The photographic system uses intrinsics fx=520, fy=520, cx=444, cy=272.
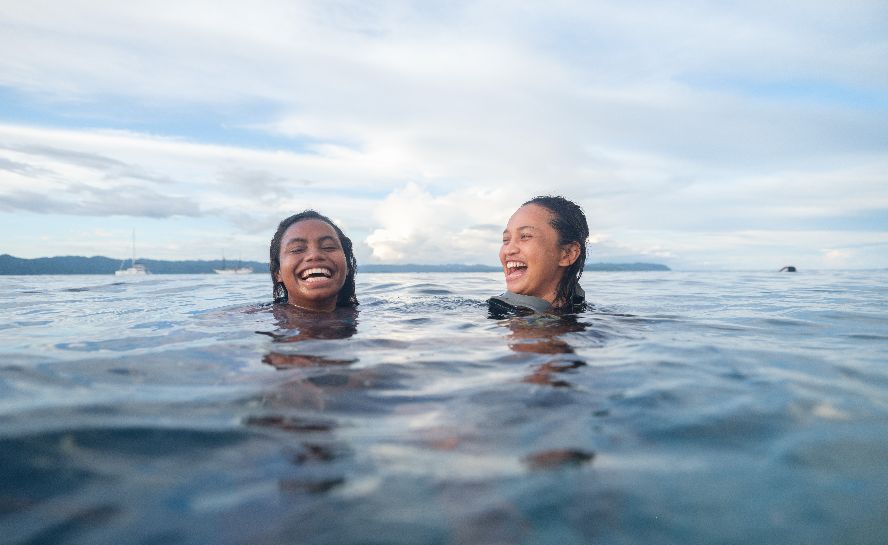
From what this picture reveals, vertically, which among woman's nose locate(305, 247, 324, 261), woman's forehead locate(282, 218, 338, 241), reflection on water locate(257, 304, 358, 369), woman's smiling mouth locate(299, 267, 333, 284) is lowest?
reflection on water locate(257, 304, 358, 369)

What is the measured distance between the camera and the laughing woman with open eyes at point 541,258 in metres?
6.93

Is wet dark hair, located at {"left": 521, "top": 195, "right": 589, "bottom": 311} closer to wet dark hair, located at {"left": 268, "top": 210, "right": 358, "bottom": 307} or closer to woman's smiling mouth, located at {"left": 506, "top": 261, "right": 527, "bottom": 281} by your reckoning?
woman's smiling mouth, located at {"left": 506, "top": 261, "right": 527, "bottom": 281}

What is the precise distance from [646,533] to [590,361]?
226cm

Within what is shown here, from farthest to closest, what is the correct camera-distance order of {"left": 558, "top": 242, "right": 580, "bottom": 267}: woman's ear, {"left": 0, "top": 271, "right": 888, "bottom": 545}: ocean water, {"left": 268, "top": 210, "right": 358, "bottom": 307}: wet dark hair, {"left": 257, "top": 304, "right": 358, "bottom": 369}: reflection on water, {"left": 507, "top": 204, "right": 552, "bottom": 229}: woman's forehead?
{"left": 268, "top": 210, "right": 358, "bottom": 307}: wet dark hair < {"left": 558, "top": 242, "right": 580, "bottom": 267}: woman's ear < {"left": 507, "top": 204, "right": 552, "bottom": 229}: woman's forehead < {"left": 257, "top": 304, "right": 358, "bottom": 369}: reflection on water < {"left": 0, "top": 271, "right": 888, "bottom": 545}: ocean water

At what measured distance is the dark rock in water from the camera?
2.09 metres

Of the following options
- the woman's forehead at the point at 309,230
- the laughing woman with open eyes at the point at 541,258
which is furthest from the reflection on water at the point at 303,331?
the laughing woman with open eyes at the point at 541,258

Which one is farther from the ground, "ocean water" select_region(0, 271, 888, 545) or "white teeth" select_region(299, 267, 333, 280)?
"white teeth" select_region(299, 267, 333, 280)

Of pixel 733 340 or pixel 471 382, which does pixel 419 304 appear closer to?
pixel 733 340

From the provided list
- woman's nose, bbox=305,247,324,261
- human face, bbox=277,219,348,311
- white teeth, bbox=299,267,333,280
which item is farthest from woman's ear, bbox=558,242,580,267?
woman's nose, bbox=305,247,324,261

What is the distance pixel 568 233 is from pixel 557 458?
5.36m

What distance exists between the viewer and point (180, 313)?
7.58 metres

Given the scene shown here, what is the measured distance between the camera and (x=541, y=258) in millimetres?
6938

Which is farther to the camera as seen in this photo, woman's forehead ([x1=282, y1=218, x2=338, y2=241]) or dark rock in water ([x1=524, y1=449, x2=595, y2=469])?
woman's forehead ([x1=282, y1=218, x2=338, y2=241])

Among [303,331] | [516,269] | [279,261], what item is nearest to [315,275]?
[279,261]
